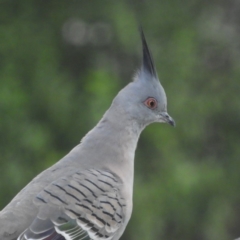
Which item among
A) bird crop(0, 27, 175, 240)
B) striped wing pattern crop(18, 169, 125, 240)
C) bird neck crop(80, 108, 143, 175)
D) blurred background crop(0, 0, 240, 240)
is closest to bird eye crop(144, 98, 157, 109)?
bird crop(0, 27, 175, 240)

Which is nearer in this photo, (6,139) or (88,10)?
(6,139)

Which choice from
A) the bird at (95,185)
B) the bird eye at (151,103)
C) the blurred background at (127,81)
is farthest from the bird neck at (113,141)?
the blurred background at (127,81)

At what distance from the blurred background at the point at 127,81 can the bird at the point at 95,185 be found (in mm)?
2839

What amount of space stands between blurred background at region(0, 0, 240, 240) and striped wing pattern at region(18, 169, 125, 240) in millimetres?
3341

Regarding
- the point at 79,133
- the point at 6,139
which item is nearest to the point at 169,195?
the point at 79,133

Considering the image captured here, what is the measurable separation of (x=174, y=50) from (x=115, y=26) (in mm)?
664

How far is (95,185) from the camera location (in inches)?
199

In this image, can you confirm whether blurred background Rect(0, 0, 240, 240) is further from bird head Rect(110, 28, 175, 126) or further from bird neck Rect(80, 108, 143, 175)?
bird neck Rect(80, 108, 143, 175)

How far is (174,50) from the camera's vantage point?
29.6 ft

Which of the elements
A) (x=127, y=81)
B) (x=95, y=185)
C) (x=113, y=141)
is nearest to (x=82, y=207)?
(x=95, y=185)

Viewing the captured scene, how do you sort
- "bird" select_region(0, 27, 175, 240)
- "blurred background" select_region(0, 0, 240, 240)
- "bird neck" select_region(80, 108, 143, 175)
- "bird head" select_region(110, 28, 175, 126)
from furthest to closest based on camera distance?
"blurred background" select_region(0, 0, 240, 240) < "bird head" select_region(110, 28, 175, 126) < "bird neck" select_region(80, 108, 143, 175) < "bird" select_region(0, 27, 175, 240)

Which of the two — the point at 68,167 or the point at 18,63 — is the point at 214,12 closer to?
the point at 18,63

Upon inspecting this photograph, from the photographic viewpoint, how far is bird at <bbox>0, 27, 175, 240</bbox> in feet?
15.6

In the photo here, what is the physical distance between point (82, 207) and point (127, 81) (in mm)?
4224
